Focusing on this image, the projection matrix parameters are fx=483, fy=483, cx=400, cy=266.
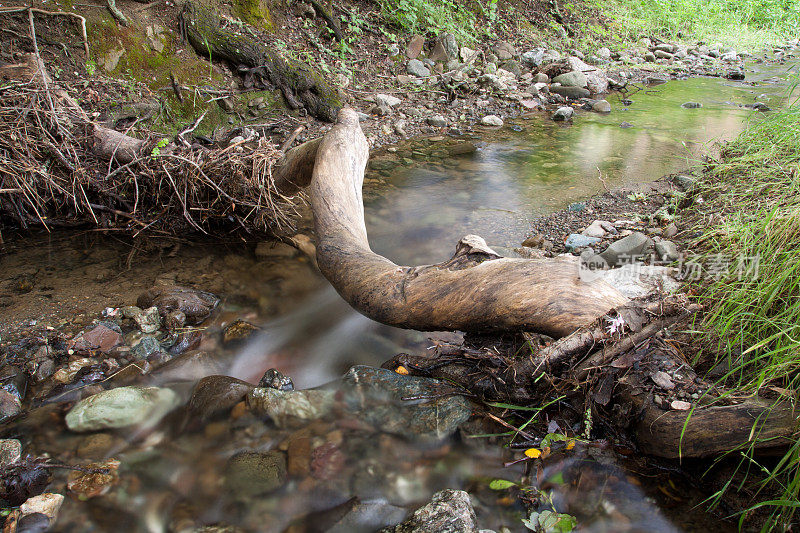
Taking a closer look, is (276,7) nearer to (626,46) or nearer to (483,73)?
(483,73)

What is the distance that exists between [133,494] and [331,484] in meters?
0.99

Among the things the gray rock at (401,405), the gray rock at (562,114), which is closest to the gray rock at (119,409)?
the gray rock at (401,405)

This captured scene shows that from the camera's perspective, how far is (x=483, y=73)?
938 centimetres

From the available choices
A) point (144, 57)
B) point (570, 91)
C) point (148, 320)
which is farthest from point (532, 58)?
point (148, 320)

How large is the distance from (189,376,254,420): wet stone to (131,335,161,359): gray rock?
534 millimetres

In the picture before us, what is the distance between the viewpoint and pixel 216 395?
289 centimetres

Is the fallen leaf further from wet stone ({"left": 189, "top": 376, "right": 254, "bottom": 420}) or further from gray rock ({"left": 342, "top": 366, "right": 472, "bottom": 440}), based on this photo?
wet stone ({"left": 189, "top": 376, "right": 254, "bottom": 420})

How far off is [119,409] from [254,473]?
93 cm

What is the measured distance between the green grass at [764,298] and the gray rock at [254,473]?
6.69 feet

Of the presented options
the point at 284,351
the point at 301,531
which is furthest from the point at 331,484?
the point at 284,351

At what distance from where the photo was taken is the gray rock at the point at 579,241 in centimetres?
438

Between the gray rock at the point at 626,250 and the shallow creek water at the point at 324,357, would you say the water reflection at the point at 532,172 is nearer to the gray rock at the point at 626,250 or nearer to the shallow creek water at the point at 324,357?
the shallow creek water at the point at 324,357

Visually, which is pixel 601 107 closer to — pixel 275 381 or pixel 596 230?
pixel 596 230

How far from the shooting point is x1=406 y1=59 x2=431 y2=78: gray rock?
8828mm
